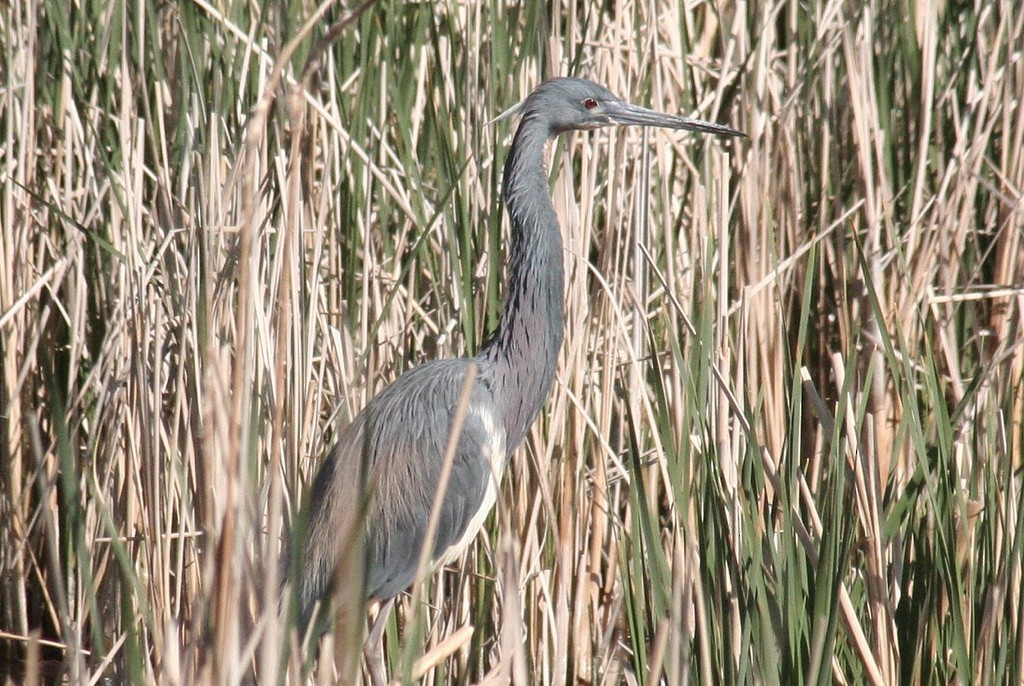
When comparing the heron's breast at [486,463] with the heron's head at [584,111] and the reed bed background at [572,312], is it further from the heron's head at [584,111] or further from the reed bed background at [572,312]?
the heron's head at [584,111]

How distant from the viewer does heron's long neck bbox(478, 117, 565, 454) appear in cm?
237

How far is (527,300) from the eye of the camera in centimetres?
242

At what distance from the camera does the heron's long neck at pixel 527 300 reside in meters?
2.37

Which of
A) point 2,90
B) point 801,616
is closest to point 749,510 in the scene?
point 801,616

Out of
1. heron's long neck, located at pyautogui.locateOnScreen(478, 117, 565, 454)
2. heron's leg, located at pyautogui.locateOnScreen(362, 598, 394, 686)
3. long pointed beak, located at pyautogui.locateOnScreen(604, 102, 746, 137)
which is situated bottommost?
heron's leg, located at pyautogui.locateOnScreen(362, 598, 394, 686)

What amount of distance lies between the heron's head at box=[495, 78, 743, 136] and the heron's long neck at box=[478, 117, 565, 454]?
3 cm

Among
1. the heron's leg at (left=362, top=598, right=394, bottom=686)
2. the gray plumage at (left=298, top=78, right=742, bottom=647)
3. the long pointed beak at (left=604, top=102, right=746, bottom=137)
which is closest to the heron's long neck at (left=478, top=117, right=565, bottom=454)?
the gray plumage at (left=298, top=78, right=742, bottom=647)

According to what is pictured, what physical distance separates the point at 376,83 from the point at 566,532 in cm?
111

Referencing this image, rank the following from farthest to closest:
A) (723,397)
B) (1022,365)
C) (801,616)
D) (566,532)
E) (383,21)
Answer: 1. (383,21)
2. (1022,365)
3. (566,532)
4. (723,397)
5. (801,616)

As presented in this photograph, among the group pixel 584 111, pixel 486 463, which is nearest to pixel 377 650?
pixel 486 463

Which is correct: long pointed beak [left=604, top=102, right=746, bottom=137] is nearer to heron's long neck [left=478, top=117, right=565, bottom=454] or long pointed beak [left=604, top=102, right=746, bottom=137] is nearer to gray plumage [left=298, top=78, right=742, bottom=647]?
gray plumage [left=298, top=78, right=742, bottom=647]

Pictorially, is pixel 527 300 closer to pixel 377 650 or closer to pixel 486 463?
pixel 486 463

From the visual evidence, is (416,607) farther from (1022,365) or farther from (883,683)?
(1022,365)

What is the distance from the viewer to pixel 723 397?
196cm
